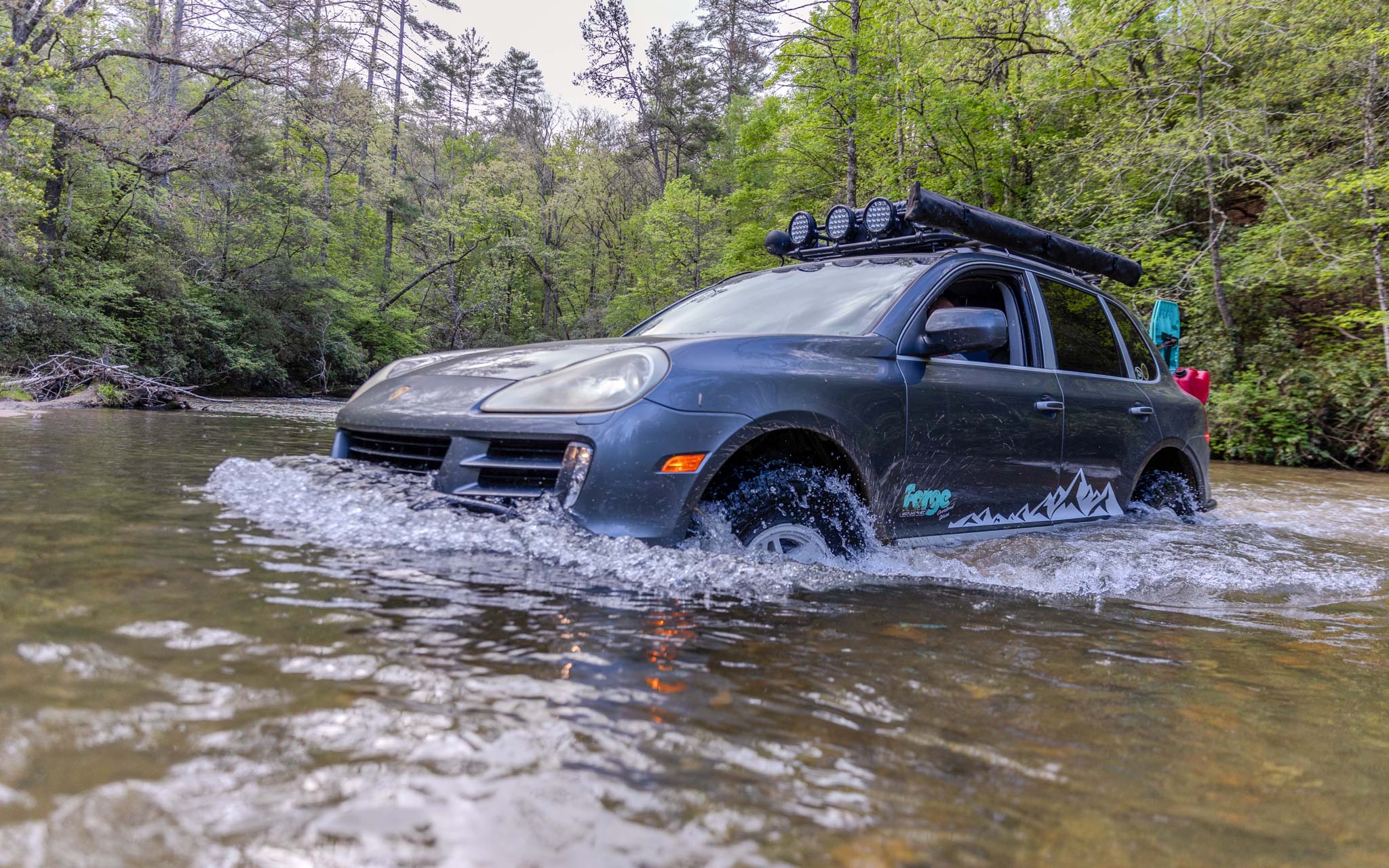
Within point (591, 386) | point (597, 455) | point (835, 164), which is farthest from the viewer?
point (835, 164)

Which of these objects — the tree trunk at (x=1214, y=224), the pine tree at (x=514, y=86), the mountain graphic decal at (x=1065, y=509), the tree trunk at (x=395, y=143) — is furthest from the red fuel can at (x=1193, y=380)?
the pine tree at (x=514, y=86)

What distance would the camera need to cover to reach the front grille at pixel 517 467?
249 centimetres

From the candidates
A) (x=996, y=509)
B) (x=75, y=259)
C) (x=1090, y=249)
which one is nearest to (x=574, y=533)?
(x=996, y=509)

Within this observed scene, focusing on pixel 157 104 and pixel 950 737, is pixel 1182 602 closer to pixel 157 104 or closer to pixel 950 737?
pixel 950 737

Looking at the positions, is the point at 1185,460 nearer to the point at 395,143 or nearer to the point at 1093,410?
the point at 1093,410

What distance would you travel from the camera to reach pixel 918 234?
13.1 feet

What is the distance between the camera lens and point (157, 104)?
1673 cm

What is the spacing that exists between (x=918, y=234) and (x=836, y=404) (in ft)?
4.99

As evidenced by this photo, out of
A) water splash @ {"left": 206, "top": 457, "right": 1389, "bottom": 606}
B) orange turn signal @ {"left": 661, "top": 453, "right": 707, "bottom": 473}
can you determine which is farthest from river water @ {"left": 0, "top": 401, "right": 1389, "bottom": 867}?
orange turn signal @ {"left": 661, "top": 453, "right": 707, "bottom": 473}

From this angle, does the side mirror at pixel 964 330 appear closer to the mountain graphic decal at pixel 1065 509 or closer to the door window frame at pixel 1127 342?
the mountain graphic decal at pixel 1065 509

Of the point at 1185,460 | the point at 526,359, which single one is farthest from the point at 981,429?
the point at 1185,460

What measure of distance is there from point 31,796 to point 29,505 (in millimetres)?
2518

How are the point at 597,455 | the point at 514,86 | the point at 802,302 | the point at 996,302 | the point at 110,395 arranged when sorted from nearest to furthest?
the point at 597,455
the point at 802,302
the point at 996,302
the point at 110,395
the point at 514,86

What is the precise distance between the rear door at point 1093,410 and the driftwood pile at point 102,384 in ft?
37.6
